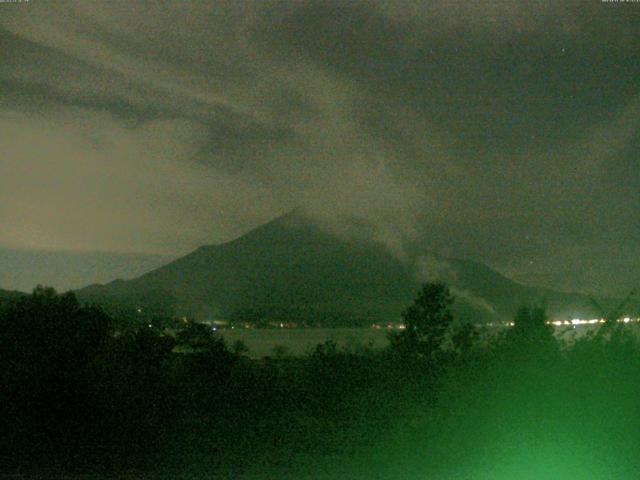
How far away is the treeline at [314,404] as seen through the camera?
1019 cm

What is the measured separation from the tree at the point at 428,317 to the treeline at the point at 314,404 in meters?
2.30

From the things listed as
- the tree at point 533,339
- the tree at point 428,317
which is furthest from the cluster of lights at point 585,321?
the tree at point 428,317

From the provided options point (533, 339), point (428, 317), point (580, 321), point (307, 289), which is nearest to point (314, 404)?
point (533, 339)

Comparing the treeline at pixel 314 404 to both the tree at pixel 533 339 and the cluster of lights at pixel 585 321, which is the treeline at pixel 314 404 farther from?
the cluster of lights at pixel 585 321

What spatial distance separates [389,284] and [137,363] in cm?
2219

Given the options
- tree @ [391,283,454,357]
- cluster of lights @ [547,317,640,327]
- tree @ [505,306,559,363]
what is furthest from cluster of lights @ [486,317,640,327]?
tree @ [391,283,454,357]

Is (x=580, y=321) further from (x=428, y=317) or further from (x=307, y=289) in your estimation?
(x=307, y=289)

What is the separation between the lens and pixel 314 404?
12.9 meters

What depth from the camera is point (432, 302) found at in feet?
58.9

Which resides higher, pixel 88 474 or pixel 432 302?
pixel 432 302

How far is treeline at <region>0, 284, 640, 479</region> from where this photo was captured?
33.4ft

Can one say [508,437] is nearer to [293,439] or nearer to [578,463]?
[578,463]

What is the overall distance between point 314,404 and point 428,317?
218 inches

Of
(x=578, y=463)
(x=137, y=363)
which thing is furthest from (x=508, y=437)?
(x=137, y=363)
